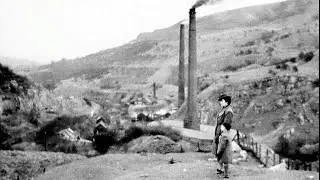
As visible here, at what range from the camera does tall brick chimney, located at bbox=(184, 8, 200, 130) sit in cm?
2156

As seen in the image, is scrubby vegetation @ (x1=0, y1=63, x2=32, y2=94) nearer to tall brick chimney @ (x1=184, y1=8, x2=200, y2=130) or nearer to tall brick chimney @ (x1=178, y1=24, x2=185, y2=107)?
tall brick chimney @ (x1=184, y1=8, x2=200, y2=130)

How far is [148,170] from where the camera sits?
8.93 m

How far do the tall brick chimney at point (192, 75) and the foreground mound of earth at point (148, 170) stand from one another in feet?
34.3

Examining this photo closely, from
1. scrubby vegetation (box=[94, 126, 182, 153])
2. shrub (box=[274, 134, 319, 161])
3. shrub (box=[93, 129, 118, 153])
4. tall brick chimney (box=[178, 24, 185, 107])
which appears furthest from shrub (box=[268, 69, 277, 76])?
shrub (box=[93, 129, 118, 153])

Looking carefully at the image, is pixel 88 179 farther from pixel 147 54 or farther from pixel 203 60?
pixel 147 54

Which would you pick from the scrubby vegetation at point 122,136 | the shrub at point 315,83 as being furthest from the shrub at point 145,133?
the shrub at point 315,83

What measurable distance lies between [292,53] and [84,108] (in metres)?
27.6

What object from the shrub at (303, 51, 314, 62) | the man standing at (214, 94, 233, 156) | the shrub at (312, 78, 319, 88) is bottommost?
the shrub at (312, 78, 319, 88)

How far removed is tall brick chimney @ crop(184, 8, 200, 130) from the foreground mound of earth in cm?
1045

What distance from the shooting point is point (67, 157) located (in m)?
12.6

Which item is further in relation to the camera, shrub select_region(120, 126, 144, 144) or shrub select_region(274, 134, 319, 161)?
shrub select_region(274, 134, 319, 161)

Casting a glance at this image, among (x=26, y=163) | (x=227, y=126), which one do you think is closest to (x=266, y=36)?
(x=26, y=163)

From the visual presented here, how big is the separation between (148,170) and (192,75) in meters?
13.2

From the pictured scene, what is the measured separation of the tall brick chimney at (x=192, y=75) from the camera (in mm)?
21562
